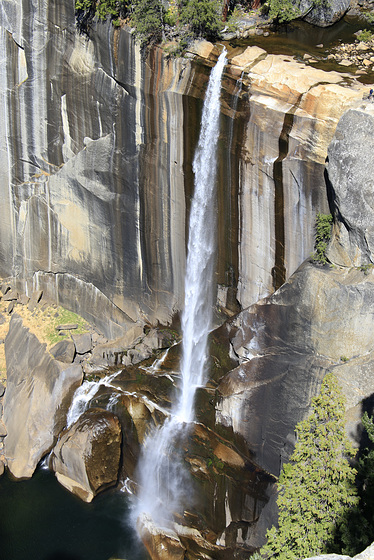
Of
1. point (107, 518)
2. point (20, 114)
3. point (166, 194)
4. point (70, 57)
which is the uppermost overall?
point (70, 57)

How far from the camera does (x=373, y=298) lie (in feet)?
53.7

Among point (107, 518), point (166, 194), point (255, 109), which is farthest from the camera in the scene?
point (166, 194)

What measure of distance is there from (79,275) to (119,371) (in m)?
4.78

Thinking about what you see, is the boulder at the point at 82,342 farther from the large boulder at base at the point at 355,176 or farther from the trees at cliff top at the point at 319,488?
the trees at cliff top at the point at 319,488

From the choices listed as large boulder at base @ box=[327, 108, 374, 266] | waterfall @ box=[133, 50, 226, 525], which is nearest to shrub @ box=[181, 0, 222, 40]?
waterfall @ box=[133, 50, 226, 525]

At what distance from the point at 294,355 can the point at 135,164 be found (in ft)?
31.1

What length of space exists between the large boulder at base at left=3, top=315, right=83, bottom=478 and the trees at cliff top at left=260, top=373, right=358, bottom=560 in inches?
447

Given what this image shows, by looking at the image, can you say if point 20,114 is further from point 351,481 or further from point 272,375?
point 351,481

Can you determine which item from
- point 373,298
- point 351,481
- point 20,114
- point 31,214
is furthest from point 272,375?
point 20,114

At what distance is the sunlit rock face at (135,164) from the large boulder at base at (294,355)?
1568 millimetres

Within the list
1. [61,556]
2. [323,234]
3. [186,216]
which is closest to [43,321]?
[186,216]

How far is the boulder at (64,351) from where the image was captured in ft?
77.8

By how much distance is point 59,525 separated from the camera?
791 inches

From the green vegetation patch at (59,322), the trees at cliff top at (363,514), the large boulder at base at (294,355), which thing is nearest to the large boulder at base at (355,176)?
the large boulder at base at (294,355)
